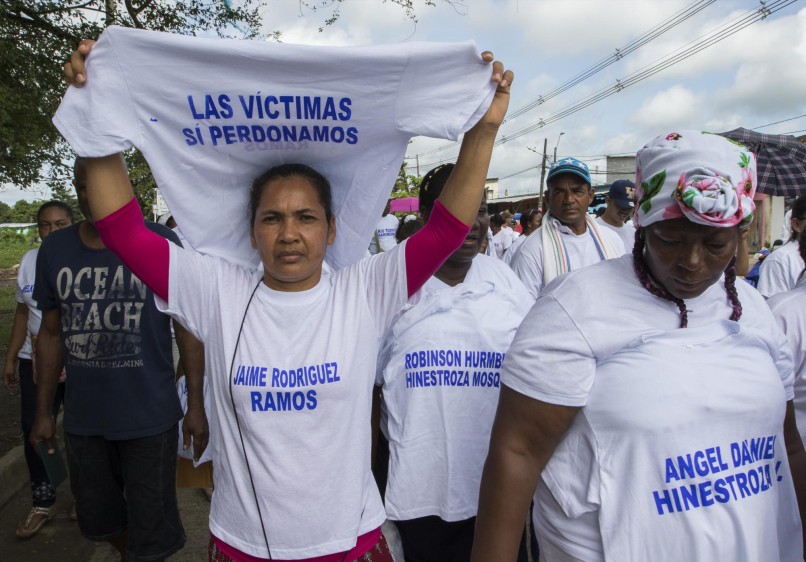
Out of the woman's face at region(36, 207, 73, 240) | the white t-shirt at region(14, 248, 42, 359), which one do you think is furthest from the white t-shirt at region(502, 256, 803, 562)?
the woman's face at region(36, 207, 73, 240)

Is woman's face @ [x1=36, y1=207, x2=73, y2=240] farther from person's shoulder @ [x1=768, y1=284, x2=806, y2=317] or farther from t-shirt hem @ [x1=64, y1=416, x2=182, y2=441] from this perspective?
person's shoulder @ [x1=768, y1=284, x2=806, y2=317]

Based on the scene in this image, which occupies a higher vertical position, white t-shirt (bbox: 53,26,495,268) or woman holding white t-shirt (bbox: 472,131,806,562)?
white t-shirt (bbox: 53,26,495,268)

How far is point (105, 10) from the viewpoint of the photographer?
6.54 m

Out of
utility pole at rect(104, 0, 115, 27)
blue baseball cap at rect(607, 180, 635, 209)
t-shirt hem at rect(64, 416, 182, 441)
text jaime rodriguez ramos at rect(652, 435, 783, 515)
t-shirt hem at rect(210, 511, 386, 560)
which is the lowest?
t-shirt hem at rect(210, 511, 386, 560)

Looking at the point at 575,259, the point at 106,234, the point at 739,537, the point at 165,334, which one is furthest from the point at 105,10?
the point at 739,537

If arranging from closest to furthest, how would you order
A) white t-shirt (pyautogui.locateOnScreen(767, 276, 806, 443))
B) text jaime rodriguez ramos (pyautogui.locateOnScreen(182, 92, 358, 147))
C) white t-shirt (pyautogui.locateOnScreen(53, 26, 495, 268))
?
white t-shirt (pyautogui.locateOnScreen(53, 26, 495, 268)) → text jaime rodriguez ramos (pyautogui.locateOnScreen(182, 92, 358, 147)) → white t-shirt (pyautogui.locateOnScreen(767, 276, 806, 443))

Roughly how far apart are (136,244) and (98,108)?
14.5 inches

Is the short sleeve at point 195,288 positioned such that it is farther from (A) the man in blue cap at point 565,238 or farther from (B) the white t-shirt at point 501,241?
(B) the white t-shirt at point 501,241

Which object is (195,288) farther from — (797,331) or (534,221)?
(534,221)

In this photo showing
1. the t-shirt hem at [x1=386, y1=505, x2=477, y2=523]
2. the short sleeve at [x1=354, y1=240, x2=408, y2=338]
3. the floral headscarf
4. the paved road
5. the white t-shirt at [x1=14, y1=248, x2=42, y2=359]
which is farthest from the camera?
the white t-shirt at [x1=14, y1=248, x2=42, y2=359]

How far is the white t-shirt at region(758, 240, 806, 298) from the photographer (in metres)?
4.74

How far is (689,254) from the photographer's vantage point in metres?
1.53

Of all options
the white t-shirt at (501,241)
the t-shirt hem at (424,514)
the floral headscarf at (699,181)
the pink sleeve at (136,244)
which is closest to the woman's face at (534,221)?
the white t-shirt at (501,241)

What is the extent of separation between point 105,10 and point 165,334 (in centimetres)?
497
